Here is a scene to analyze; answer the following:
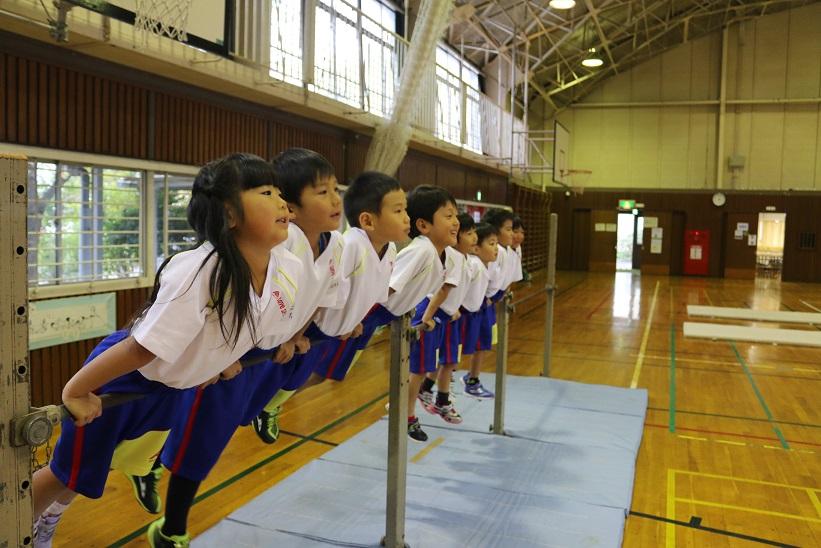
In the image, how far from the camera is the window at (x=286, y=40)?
6.13 m

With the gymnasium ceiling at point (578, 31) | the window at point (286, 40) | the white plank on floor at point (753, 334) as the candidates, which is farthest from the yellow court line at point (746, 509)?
the gymnasium ceiling at point (578, 31)

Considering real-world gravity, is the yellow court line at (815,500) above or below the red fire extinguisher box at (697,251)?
below

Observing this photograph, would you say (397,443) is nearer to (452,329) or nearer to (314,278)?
(314,278)

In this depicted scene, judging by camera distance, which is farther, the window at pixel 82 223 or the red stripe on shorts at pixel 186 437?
the window at pixel 82 223

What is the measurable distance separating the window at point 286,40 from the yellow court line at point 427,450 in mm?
3556

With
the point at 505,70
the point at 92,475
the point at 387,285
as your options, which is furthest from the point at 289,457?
the point at 505,70

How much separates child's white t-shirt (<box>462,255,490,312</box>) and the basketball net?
2529 millimetres

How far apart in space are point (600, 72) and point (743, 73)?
4128mm

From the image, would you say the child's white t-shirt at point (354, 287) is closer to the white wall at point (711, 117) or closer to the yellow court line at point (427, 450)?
the yellow court line at point (427, 450)

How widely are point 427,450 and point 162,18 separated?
3437mm

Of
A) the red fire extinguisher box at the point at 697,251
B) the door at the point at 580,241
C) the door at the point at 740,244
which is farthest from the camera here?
the door at the point at 580,241

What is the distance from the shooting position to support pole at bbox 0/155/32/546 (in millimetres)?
1257

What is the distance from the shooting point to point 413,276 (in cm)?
333

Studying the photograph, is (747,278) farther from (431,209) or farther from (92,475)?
(92,475)
